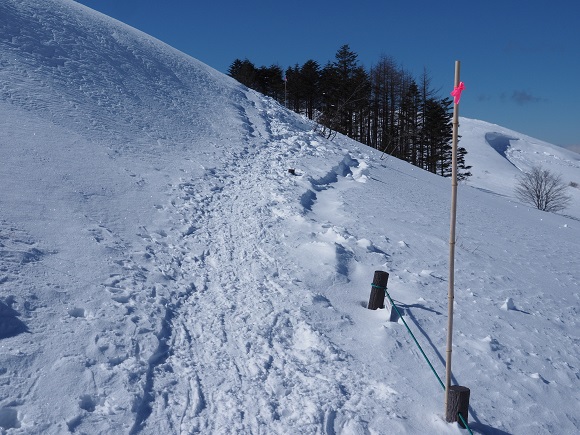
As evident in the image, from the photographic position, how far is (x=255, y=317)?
20.4 feet

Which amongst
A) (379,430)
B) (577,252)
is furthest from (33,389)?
(577,252)

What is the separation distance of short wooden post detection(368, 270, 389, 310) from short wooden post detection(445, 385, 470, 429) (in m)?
2.13

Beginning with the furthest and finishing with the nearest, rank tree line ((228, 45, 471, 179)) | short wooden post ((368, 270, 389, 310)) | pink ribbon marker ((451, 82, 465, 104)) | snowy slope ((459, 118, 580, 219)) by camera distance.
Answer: snowy slope ((459, 118, 580, 219))
tree line ((228, 45, 471, 179))
short wooden post ((368, 270, 389, 310))
pink ribbon marker ((451, 82, 465, 104))

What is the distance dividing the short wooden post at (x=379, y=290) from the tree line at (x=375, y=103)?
27.6 metres

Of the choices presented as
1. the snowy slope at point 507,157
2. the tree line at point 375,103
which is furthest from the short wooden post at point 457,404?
the snowy slope at point 507,157

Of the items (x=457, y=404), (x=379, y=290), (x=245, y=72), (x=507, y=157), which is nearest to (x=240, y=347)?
(x=379, y=290)

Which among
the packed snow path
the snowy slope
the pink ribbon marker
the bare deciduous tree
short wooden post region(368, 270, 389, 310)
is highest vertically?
the snowy slope

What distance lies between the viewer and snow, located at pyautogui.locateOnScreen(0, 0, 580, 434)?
4.61m

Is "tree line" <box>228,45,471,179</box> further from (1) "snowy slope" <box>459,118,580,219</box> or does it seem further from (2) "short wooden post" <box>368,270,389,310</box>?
(2) "short wooden post" <box>368,270,389,310</box>

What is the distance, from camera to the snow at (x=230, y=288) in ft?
15.1

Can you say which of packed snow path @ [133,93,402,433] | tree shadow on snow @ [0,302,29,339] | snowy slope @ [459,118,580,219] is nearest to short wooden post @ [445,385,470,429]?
packed snow path @ [133,93,402,433]

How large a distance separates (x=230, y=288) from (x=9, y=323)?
9.35ft

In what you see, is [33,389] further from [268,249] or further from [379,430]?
[268,249]

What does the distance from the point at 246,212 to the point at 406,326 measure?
15.3 feet
